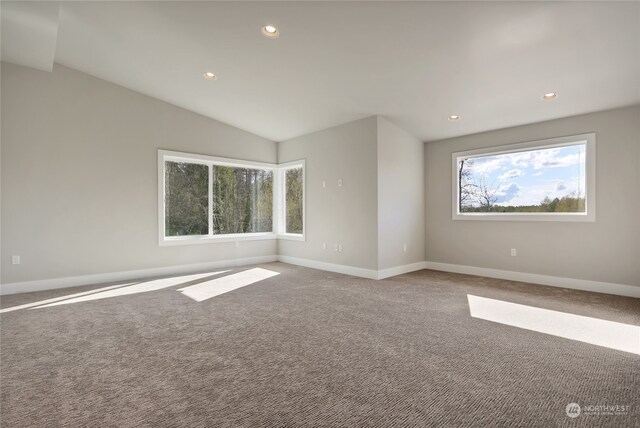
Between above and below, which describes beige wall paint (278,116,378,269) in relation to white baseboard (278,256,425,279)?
above

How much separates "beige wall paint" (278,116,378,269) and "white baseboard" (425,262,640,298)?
71.0 inches

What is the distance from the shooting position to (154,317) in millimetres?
3312

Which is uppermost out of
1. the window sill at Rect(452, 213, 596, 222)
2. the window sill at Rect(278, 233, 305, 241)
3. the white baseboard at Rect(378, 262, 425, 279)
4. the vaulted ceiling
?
the vaulted ceiling

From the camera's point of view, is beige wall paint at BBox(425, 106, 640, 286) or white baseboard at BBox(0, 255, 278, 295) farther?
white baseboard at BBox(0, 255, 278, 295)

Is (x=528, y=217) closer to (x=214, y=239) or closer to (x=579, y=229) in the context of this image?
(x=579, y=229)

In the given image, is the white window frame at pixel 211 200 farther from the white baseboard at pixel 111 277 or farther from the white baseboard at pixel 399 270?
the white baseboard at pixel 399 270

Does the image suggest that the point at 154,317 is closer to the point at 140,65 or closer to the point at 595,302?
the point at 140,65

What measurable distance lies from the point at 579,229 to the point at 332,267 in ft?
12.8

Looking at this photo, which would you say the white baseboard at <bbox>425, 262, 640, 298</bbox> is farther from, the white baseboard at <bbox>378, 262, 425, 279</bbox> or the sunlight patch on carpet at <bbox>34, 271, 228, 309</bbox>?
the sunlight patch on carpet at <bbox>34, 271, 228, 309</bbox>

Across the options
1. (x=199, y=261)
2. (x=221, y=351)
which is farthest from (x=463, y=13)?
(x=199, y=261)

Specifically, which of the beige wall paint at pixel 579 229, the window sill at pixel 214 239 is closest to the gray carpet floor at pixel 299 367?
the beige wall paint at pixel 579 229

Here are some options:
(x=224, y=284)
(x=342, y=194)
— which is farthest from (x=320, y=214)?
(x=224, y=284)

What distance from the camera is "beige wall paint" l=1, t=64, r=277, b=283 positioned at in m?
4.30

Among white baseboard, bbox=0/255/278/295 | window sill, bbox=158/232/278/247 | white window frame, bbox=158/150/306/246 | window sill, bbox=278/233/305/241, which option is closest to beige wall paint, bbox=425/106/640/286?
window sill, bbox=278/233/305/241
